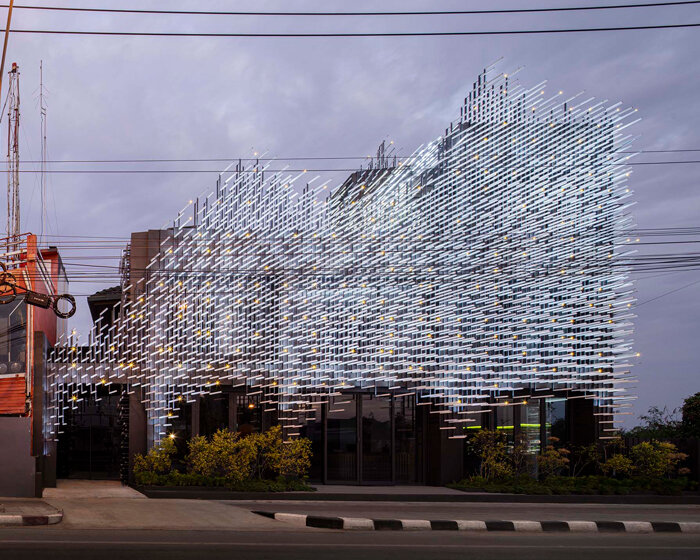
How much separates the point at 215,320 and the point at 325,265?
3014 millimetres

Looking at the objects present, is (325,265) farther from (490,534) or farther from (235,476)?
(490,534)

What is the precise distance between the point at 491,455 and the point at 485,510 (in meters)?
3.22

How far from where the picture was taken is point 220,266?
2102 cm

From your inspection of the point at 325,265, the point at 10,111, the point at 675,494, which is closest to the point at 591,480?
the point at 675,494

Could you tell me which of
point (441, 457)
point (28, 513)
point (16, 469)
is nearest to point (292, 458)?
point (441, 457)

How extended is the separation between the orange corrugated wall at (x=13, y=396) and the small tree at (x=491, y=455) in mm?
10770

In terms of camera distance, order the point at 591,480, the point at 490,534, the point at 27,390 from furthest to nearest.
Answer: the point at 591,480 < the point at 27,390 < the point at 490,534

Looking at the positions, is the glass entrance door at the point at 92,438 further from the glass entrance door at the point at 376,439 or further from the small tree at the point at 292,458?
the glass entrance door at the point at 376,439

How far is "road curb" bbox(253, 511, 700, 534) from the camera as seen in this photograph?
14.8m

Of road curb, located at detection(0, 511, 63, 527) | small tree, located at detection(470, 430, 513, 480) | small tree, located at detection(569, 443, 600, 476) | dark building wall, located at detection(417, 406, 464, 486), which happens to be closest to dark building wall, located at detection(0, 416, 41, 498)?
road curb, located at detection(0, 511, 63, 527)

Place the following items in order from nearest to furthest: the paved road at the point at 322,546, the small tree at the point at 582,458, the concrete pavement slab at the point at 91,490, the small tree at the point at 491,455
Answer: the paved road at the point at 322,546 < the concrete pavement slab at the point at 91,490 < the small tree at the point at 491,455 < the small tree at the point at 582,458

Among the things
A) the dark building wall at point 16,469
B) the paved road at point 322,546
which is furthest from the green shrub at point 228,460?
Result: the paved road at point 322,546

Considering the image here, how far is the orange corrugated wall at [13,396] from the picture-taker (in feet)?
63.1

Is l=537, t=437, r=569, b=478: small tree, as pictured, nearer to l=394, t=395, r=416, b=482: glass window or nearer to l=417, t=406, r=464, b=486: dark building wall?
l=417, t=406, r=464, b=486: dark building wall
